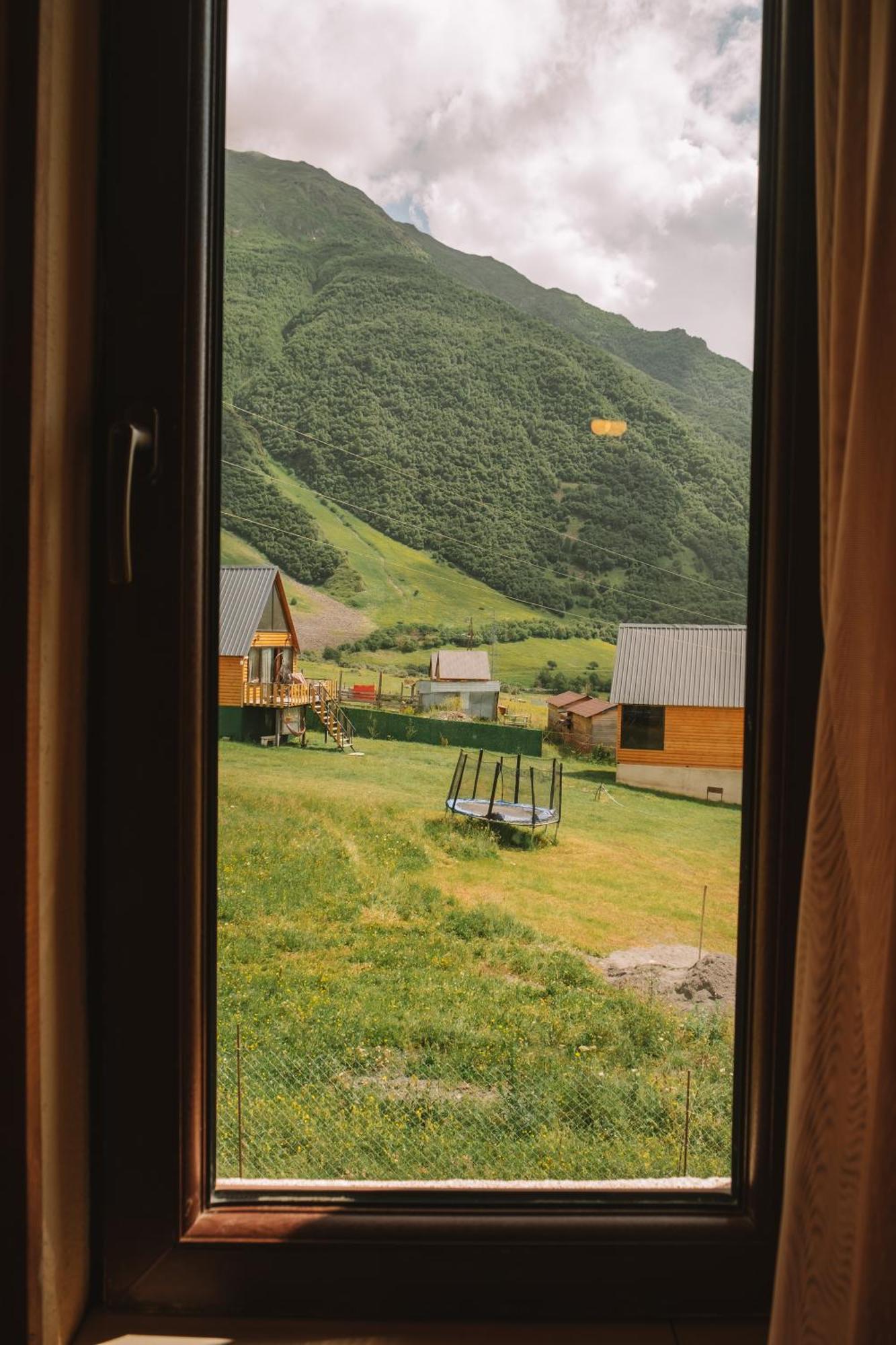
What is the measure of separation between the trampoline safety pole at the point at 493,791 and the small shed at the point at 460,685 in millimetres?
60

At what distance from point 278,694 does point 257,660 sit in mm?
45

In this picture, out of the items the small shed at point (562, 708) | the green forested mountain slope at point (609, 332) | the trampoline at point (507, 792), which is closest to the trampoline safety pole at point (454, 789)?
the trampoline at point (507, 792)

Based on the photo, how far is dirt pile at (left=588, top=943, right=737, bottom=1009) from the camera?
3.13 ft

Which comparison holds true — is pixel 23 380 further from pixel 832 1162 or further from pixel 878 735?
pixel 832 1162

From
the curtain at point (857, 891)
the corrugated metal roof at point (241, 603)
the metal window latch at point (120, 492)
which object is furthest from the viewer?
the corrugated metal roof at point (241, 603)

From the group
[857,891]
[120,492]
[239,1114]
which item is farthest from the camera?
[239,1114]

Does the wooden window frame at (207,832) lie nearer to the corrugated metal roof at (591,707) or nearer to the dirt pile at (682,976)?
the dirt pile at (682,976)

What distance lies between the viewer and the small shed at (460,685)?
99 cm

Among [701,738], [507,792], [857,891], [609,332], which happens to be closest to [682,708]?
[701,738]

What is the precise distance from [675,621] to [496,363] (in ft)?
1.22

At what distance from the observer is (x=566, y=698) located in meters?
0.99

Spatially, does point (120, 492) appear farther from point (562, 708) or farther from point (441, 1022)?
point (441, 1022)

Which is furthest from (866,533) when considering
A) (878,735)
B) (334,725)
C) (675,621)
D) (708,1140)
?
(708,1140)

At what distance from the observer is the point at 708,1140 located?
0.96 m
